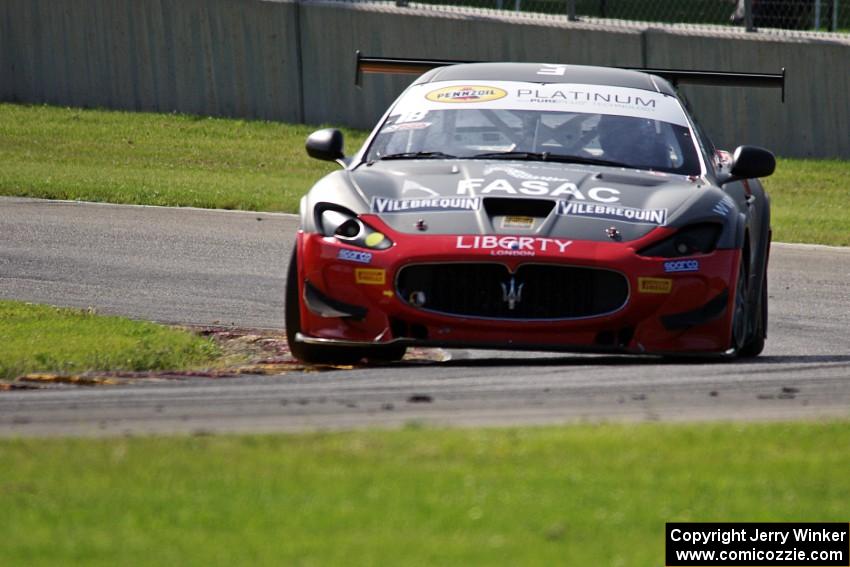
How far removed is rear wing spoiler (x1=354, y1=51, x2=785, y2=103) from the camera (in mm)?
9820

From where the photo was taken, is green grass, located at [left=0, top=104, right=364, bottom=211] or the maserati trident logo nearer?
the maserati trident logo

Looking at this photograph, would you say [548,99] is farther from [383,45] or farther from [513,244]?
[383,45]

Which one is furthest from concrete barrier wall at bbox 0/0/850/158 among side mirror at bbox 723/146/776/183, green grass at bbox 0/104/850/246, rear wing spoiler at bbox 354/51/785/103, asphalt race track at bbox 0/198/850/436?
side mirror at bbox 723/146/776/183

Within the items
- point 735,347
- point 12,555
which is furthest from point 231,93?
point 12,555

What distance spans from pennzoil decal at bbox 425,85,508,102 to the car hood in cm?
80

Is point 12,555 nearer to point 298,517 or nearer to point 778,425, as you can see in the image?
point 298,517

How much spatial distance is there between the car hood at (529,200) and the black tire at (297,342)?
0.51 meters

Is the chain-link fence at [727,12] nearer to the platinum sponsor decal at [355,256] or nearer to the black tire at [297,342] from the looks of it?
the black tire at [297,342]

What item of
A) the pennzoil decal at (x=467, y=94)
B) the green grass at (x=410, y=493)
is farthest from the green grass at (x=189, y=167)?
the green grass at (x=410, y=493)

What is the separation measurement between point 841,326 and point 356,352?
3347mm

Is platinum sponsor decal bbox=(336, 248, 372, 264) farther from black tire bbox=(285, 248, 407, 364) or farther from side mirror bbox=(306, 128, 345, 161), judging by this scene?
side mirror bbox=(306, 128, 345, 161)

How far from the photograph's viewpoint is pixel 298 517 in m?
4.40

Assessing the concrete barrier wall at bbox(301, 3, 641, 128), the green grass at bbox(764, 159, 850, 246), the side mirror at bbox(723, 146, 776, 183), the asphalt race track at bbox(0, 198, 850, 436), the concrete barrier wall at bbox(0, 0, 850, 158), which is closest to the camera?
the asphalt race track at bbox(0, 198, 850, 436)

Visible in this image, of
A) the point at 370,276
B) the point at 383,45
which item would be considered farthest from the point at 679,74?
the point at 383,45
